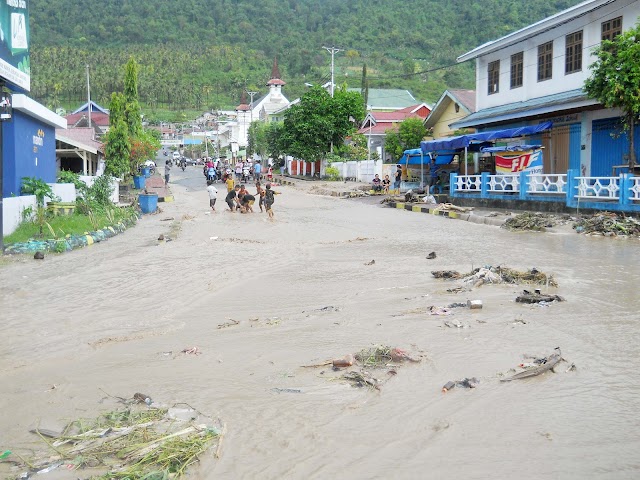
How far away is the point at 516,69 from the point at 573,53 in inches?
155

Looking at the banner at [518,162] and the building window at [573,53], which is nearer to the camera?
the banner at [518,162]

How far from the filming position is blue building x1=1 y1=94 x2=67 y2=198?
19000mm

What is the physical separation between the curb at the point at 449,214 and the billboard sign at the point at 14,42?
14.4 metres

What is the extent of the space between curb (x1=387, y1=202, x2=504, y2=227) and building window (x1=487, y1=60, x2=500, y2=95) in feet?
Result: 23.9

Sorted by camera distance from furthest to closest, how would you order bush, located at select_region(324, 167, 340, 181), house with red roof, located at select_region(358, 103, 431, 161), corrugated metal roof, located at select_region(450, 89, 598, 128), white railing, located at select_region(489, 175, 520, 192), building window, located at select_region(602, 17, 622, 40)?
house with red roof, located at select_region(358, 103, 431, 161)
bush, located at select_region(324, 167, 340, 181)
white railing, located at select_region(489, 175, 520, 192)
corrugated metal roof, located at select_region(450, 89, 598, 128)
building window, located at select_region(602, 17, 622, 40)

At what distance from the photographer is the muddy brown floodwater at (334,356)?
4.66m

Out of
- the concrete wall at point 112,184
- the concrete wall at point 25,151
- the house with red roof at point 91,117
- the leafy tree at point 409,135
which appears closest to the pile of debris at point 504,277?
the concrete wall at point 25,151

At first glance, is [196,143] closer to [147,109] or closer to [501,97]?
[147,109]

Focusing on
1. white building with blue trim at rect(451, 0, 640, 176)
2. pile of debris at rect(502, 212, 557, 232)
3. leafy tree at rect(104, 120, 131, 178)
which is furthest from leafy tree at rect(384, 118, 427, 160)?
pile of debris at rect(502, 212, 557, 232)

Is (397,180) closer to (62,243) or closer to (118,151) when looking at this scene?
(118,151)

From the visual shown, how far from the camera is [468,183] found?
90.6ft

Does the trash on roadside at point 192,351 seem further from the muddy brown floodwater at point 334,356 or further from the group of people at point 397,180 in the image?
the group of people at point 397,180

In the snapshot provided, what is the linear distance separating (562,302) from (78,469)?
6979 mm

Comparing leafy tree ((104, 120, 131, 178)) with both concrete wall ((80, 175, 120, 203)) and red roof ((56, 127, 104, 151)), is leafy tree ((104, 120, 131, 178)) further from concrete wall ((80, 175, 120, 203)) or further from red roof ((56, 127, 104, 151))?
concrete wall ((80, 175, 120, 203))
